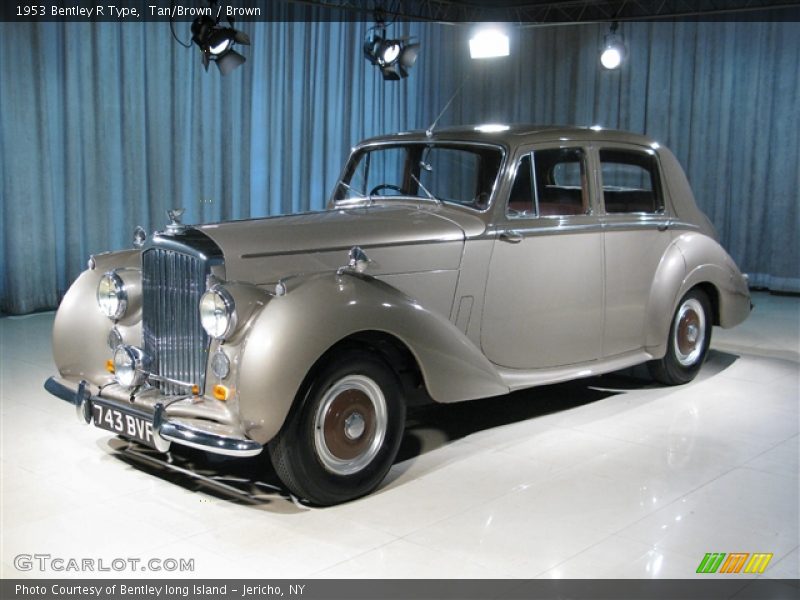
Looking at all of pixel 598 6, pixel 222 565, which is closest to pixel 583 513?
pixel 222 565

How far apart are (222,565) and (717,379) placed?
156 inches

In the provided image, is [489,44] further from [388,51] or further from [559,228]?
[559,228]

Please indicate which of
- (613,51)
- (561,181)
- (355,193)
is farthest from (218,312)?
(613,51)

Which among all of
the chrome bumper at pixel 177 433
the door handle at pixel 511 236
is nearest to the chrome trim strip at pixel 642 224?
the door handle at pixel 511 236

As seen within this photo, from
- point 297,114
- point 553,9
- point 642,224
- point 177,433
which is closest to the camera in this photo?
point 177,433

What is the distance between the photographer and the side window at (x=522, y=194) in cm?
489

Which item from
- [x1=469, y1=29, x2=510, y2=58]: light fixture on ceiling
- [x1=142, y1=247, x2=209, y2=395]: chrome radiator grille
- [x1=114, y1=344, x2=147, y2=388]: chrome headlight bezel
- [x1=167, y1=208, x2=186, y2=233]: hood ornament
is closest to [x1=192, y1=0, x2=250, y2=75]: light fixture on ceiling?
[x1=469, y1=29, x2=510, y2=58]: light fixture on ceiling

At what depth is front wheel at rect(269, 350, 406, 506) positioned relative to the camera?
3791 mm

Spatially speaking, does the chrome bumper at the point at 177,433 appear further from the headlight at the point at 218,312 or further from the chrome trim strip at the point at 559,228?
the chrome trim strip at the point at 559,228

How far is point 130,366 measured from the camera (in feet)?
13.5

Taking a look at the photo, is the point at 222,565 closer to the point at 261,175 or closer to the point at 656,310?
the point at 656,310

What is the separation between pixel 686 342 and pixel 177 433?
3585 millimetres

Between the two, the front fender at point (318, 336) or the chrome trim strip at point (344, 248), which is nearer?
the front fender at point (318, 336)

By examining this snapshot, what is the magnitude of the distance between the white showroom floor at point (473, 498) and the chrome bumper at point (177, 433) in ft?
1.07
